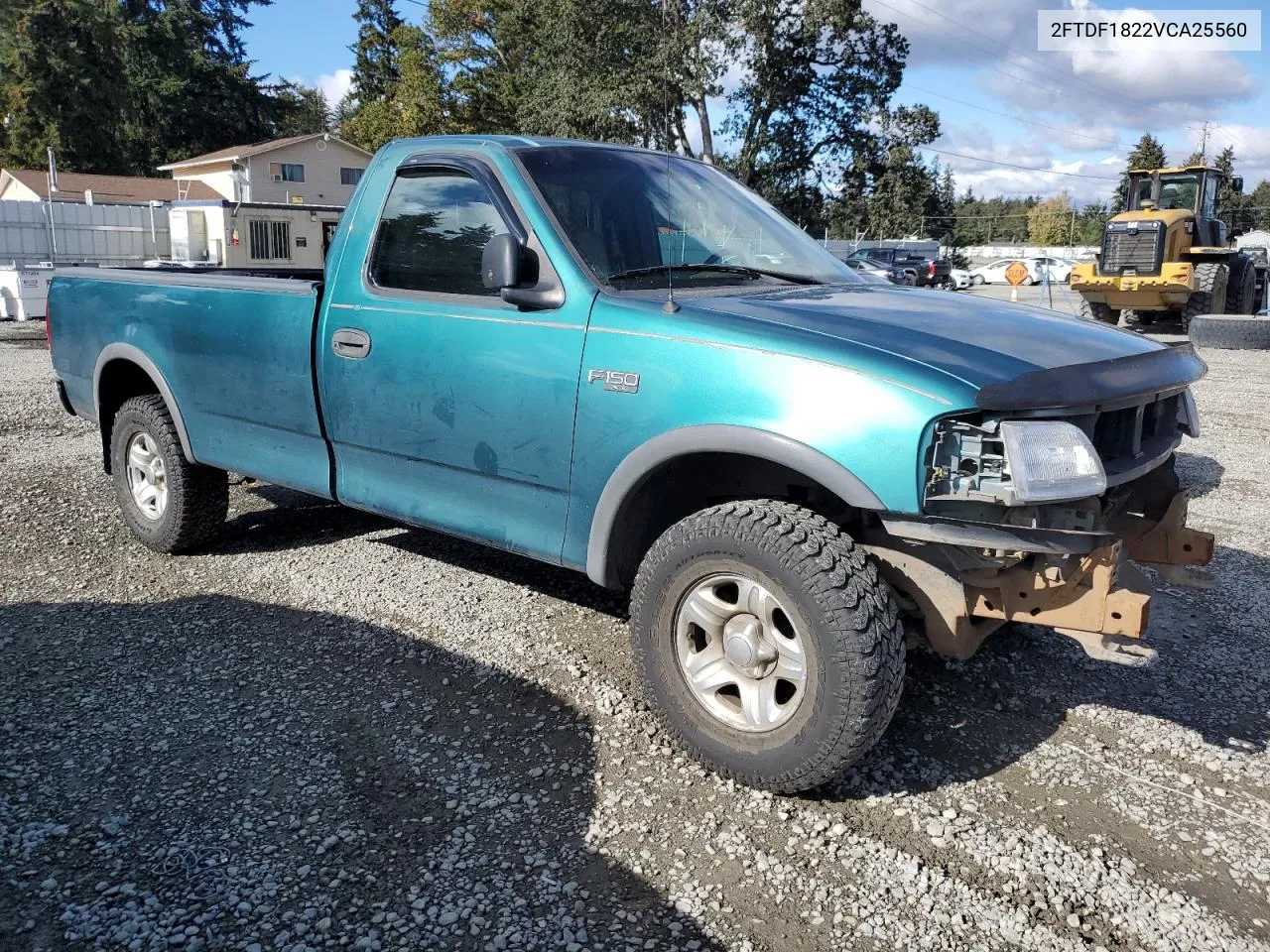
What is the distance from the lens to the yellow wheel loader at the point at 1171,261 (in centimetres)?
1797

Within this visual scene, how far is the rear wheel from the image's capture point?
1914 cm

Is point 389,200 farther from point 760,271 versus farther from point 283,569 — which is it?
point 283,569

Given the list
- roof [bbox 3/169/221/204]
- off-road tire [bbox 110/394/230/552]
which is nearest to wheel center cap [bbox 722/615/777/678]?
off-road tire [bbox 110/394/230/552]

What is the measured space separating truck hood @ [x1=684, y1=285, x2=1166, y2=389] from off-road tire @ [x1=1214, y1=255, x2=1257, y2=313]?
18.4 m

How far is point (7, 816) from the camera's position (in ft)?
9.88

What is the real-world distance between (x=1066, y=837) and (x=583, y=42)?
1532 inches

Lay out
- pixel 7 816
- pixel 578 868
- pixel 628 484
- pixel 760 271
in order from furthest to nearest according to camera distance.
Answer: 1. pixel 760 271
2. pixel 628 484
3. pixel 7 816
4. pixel 578 868

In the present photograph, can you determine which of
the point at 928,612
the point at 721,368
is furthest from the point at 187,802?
the point at 928,612

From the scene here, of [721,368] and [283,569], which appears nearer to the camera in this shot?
[721,368]

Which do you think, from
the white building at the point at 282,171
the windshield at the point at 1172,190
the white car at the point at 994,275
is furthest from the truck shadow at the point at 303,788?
the white building at the point at 282,171

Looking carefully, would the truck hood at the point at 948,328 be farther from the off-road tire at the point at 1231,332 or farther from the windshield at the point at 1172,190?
the windshield at the point at 1172,190

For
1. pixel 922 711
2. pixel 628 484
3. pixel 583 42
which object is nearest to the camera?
pixel 628 484

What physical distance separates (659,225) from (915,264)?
3362cm

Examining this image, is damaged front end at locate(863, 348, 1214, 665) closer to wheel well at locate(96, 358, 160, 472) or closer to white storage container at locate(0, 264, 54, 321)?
wheel well at locate(96, 358, 160, 472)
